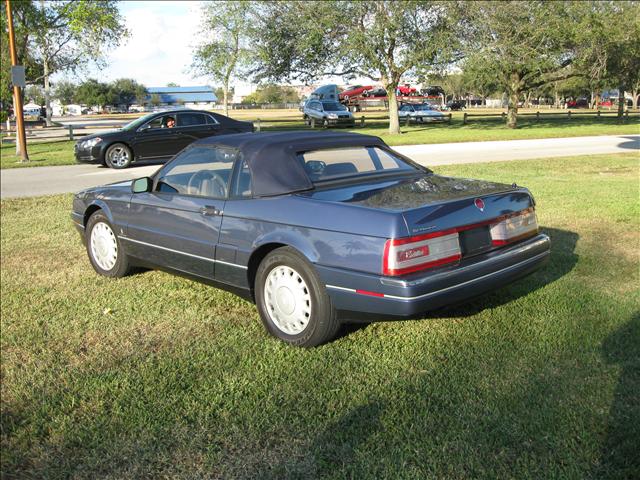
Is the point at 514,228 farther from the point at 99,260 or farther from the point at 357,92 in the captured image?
the point at 357,92

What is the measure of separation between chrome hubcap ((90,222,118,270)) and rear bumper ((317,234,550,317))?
2756 millimetres

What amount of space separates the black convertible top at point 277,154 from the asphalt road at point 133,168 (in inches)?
315

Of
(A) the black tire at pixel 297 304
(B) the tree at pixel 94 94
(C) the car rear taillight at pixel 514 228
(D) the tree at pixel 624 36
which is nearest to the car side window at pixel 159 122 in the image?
(A) the black tire at pixel 297 304

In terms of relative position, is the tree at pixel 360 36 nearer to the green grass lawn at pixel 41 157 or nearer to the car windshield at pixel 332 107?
the car windshield at pixel 332 107

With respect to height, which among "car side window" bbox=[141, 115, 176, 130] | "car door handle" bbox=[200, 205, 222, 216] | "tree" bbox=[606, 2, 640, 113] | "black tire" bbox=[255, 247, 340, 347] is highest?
"tree" bbox=[606, 2, 640, 113]

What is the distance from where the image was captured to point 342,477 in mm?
2711

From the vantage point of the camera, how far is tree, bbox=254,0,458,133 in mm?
28641

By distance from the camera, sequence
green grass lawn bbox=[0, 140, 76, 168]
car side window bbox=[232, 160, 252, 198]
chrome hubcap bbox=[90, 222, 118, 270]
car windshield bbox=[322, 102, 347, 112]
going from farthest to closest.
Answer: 1. car windshield bbox=[322, 102, 347, 112]
2. green grass lawn bbox=[0, 140, 76, 168]
3. chrome hubcap bbox=[90, 222, 118, 270]
4. car side window bbox=[232, 160, 252, 198]

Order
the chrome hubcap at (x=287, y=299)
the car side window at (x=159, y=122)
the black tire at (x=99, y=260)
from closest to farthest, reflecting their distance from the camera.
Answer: the chrome hubcap at (x=287, y=299), the black tire at (x=99, y=260), the car side window at (x=159, y=122)

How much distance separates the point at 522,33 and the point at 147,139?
21.6 meters

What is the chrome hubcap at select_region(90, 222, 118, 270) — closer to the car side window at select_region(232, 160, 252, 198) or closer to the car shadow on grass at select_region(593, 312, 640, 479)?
the car side window at select_region(232, 160, 252, 198)

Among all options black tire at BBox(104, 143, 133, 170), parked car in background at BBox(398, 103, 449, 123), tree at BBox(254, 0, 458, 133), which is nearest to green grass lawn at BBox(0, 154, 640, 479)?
black tire at BBox(104, 143, 133, 170)

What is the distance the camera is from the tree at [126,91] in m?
124

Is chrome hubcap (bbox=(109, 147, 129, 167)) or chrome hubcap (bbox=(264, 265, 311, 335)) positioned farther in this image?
chrome hubcap (bbox=(109, 147, 129, 167))
